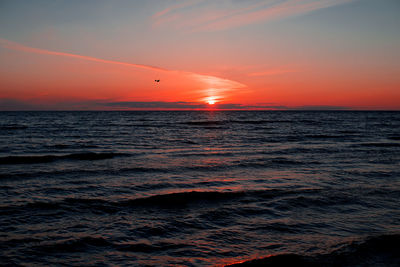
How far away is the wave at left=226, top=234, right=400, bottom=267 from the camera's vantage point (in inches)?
197

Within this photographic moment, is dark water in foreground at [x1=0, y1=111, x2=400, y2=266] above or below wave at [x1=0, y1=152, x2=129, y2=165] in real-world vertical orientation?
below

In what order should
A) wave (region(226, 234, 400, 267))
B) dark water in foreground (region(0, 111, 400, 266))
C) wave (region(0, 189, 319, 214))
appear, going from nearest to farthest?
wave (region(226, 234, 400, 267)), dark water in foreground (region(0, 111, 400, 266)), wave (region(0, 189, 319, 214))

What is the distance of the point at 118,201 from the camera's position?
8.32m

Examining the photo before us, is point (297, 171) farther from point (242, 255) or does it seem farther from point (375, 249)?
point (242, 255)

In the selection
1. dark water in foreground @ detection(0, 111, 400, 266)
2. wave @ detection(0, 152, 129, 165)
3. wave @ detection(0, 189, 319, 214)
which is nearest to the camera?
dark water in foreground @ detection(0, 111, 400, 266)

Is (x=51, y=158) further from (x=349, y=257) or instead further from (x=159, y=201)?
(x=349, y=257)

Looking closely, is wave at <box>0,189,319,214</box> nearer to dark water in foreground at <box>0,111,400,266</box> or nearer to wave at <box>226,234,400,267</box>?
dark water in foreground at <box>0,111,400,266</box>

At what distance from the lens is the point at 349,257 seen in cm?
517

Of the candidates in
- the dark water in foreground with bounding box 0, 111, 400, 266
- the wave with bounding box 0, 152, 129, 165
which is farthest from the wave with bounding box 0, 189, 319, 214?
the wave with bounding box 0, 152, 129, 165

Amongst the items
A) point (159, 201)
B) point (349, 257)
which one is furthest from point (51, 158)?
point (349, 257)

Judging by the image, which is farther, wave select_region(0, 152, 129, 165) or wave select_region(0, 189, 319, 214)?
wave select_region(0, 152, 129, 165)

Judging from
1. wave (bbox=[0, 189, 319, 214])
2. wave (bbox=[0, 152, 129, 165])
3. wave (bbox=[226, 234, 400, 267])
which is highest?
wave (bbox=[0, 152, 129, 165])

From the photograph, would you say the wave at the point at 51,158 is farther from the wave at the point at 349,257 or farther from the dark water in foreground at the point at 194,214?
the wave at the point at 349,257

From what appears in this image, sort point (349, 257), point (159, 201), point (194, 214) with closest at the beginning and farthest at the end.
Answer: point (349, 257) → point (194, 214) → point (159, 201)
